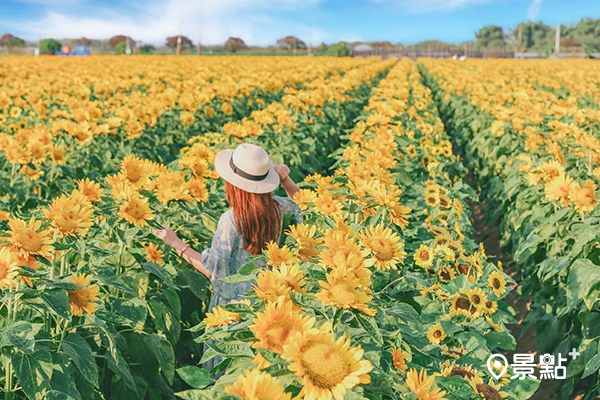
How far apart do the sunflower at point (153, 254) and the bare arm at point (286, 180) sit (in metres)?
0.91

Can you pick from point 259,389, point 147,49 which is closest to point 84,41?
point 147,49

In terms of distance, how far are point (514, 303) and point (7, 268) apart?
530 centimetres

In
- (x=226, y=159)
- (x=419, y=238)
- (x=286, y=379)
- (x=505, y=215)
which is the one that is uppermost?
(x=226, y=159)

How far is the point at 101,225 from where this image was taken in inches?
128

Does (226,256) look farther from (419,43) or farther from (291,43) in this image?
(419,43)

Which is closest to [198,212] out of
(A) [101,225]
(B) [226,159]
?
(B) [226,159]

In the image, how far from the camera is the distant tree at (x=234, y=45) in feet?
234

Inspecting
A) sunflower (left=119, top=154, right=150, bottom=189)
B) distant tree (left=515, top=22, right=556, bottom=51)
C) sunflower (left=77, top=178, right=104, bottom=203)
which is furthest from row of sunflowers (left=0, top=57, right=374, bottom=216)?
distant tree (left=515, top=22, right=556, bottom=51)

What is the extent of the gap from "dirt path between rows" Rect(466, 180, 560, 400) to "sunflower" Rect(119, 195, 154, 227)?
2.05 metres

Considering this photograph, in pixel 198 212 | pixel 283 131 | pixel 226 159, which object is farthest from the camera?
pixel 283 131

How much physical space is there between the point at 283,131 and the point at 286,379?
6026mm

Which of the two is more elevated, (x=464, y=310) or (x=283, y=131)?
(x=283, y=131)

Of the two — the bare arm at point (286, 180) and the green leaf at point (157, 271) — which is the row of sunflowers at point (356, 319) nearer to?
Result: the bare arm at point (286, 180)

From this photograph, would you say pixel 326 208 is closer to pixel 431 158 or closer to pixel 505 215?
pixel 431 158
